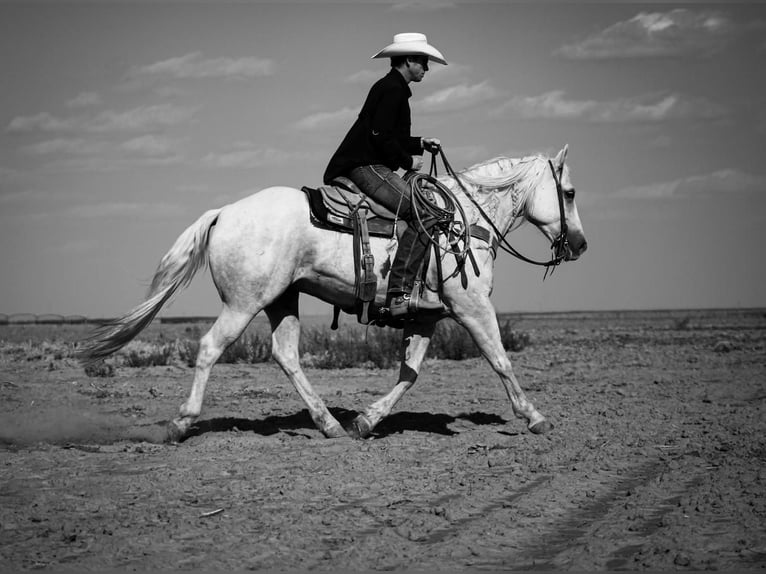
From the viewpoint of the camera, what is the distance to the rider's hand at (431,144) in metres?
9.42

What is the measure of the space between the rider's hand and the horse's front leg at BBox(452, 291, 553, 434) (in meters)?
1.47

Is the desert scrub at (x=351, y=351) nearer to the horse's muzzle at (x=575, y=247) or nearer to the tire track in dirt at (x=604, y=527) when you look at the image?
the horse's muzzle at (x=575, y=247)

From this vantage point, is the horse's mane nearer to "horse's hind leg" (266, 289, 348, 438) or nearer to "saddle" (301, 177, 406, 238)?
"saddle" (301, 177, 406, 238)

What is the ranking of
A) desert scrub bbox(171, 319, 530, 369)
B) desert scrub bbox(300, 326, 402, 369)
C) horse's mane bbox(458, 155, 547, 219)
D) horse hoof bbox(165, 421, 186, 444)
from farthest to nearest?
1. desert scrub bbox(171, 319, 530, 369)
2. desert scrub bbox(300, 326, 402, 369)
3. horse's mane bbox(458, 155, 547, 219)
4. horse hoof bbox(165, 421, 186, 444)

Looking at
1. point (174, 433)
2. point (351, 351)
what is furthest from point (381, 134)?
point (351, 351)

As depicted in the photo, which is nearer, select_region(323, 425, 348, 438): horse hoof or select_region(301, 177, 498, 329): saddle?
select_region(301, 177, 498, 329): saddle

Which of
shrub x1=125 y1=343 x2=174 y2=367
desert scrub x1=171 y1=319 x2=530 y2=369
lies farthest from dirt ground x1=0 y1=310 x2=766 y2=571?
desert scrub x1=171 y1=319 x2=530 y2=369

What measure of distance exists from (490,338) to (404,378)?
94cm

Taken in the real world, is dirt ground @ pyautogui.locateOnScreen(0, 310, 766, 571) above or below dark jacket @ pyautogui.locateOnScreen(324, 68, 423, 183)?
below

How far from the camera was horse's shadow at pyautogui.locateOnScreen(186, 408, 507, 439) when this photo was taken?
32.6 feet

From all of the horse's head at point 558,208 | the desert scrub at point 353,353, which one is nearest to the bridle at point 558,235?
the horse's head at point 558,208

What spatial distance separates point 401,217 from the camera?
358 inches

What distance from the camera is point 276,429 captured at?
1004 centimetres

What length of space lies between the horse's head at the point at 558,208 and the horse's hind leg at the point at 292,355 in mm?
2626
